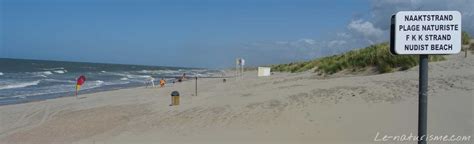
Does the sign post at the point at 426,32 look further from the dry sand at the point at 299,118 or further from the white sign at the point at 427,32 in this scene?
the dry sand at the point at 299,118

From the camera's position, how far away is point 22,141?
10188 millimetres

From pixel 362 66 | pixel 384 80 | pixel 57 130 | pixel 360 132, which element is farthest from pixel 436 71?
pixel 57 130

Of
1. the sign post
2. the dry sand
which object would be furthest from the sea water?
the sign post

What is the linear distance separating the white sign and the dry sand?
4.06 m

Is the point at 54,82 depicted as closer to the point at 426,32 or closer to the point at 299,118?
the point at 299,118

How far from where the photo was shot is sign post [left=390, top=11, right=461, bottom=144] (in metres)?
3.40

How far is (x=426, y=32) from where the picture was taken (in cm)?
342

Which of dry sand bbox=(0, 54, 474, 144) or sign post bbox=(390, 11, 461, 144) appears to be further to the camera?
dry sand bbox=(0, 54, 474, 144)

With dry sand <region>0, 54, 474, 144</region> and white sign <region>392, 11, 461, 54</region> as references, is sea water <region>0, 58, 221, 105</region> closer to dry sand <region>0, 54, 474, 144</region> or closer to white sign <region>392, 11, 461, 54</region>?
dry sand <region>0, 54, 474, 144</region>

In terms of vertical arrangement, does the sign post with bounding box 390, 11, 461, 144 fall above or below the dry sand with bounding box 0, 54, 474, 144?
above

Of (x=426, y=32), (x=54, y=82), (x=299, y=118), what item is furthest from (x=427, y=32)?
(x=54, y=82)

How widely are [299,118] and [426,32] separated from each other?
599 cm

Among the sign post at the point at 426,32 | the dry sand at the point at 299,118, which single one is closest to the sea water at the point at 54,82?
the dry sand at the point at 299,118

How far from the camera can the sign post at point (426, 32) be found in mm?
3404
